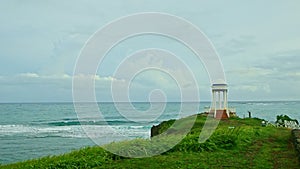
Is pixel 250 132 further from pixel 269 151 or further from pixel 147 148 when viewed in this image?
pixel 147 148

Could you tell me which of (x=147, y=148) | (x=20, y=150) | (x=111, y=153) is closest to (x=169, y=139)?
(x=147, y=148)

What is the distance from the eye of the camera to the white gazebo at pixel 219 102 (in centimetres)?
1920

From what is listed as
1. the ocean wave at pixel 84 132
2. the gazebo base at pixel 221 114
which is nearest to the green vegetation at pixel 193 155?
the gazebo base at pixel 221 114

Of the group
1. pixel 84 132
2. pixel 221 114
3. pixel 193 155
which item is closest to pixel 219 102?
pixel 221 114

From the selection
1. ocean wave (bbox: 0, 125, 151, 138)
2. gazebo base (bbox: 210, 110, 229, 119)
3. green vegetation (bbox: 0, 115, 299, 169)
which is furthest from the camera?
ocean wave (bbox: 0, 125, 151, 138)

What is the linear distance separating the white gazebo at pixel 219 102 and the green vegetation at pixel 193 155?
8302mm

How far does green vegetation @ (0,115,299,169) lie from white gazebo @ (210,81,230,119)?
8.30 m

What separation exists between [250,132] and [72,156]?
219 inches

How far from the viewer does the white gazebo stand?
63.0 feet

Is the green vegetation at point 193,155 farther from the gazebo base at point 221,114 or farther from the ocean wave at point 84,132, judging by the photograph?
the ocean wave at point 84,132

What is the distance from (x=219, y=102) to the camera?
20078 mm

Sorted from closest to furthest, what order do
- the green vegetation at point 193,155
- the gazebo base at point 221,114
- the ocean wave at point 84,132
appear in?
the green vegetation at point 193,155 → the gazebo base at point 221,114 → the ocean wave at point 84,132

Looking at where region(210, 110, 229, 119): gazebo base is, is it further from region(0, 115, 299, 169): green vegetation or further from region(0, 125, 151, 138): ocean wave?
region(0, 125, 151, 138): ocean wave

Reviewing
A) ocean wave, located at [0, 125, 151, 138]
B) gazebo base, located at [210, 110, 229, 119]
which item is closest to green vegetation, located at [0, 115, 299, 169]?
gazebo base, located at [210, 110, 229, 119]
